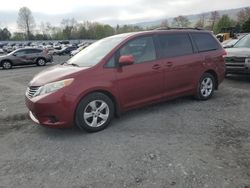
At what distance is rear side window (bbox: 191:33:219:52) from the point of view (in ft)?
22.5

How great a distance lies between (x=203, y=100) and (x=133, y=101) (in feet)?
7.61

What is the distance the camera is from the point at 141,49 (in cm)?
573

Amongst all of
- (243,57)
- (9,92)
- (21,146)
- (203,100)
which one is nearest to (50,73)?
(21,146)

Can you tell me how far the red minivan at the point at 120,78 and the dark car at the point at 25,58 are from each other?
17.2 meters

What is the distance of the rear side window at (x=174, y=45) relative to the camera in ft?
19.9

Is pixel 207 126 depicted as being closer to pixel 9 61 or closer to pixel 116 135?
pixel 116 135

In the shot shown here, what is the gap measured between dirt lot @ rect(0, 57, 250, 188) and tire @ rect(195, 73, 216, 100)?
72cm

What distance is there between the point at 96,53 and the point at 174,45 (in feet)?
5.86

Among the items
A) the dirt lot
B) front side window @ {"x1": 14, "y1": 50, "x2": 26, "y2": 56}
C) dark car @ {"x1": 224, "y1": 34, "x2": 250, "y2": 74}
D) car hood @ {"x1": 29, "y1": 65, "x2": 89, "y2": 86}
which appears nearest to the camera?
the dirt lot

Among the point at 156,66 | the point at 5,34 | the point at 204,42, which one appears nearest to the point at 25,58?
the point at 204,42

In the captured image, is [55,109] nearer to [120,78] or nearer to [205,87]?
[120,78]

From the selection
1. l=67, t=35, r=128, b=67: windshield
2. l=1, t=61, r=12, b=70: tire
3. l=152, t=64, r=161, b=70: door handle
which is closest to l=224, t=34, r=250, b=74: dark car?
l=152, t=64, r=161, b=70: door handle

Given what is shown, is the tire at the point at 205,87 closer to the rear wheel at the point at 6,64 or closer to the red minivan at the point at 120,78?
the red minivan at the point at 120,78

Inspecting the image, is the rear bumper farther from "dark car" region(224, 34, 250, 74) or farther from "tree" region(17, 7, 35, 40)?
"tree" region(17, 7, 35, 40)
